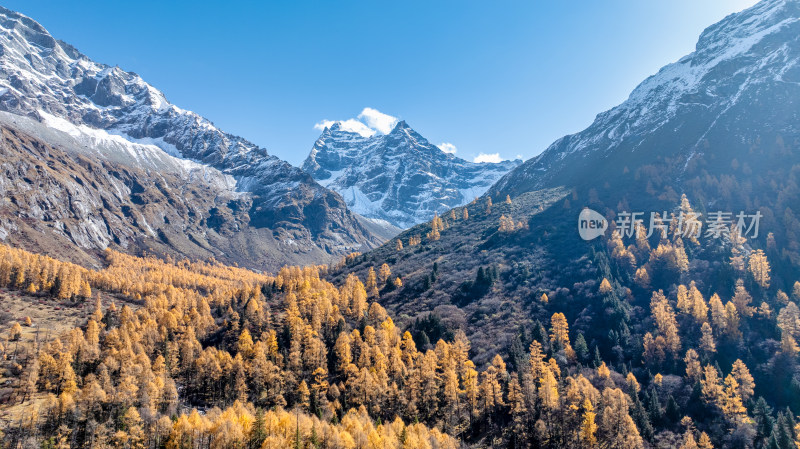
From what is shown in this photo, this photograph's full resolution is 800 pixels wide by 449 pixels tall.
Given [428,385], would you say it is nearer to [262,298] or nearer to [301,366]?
[301,366]

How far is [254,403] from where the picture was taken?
91.1m

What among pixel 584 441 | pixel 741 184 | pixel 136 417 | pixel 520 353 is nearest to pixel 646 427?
pixel 584 441

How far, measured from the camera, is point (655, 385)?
9450 centimetres

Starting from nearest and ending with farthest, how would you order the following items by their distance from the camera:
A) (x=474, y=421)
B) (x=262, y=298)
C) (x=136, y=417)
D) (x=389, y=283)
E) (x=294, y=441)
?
(x=294, y=441) → (x=136, y=417) → (x=474, y=421) → (x=262, y=298) → (x=389, y=283)

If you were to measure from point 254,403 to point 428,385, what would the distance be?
38.5 metres

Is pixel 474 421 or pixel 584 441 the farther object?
pixel 474 421

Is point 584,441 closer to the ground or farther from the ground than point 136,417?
closer to the ground

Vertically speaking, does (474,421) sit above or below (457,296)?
below

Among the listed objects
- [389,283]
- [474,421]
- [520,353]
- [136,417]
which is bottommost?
[474,421]

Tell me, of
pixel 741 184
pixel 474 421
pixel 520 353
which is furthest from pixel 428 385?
pixel 741 184

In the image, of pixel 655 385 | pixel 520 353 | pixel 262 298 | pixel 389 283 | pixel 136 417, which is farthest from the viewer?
pixel 389 283

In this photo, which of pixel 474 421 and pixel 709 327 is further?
pixel 709 327

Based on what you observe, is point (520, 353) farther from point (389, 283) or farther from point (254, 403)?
point (389, 283)

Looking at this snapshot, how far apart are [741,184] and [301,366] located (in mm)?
195258
